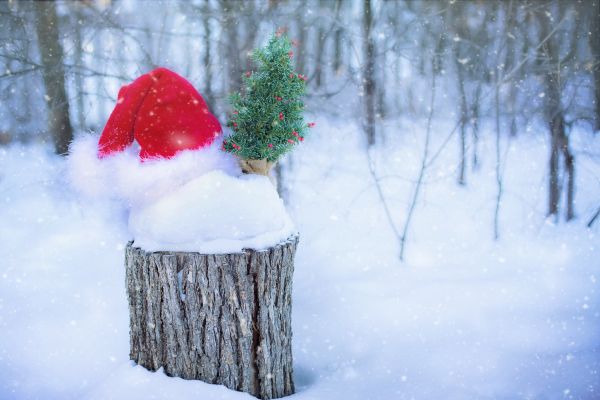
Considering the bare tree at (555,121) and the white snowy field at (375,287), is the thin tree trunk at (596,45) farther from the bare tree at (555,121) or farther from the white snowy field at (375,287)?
the white snowy field at (375,287)

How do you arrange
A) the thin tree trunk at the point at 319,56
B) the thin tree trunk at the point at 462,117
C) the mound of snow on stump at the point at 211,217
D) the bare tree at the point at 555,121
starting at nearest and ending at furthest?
1. the mound of snow on stump at the point at 211,217
2. the bare tree at the point at 555,121
3. the thin tree trunk at the point at 462,117
4. the thin tree trunk at the point at 319,56

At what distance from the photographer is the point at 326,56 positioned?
5.72m

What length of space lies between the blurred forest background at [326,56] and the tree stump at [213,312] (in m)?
2.53

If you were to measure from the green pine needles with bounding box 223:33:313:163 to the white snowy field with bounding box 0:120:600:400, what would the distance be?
107cm

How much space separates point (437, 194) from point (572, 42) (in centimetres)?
213

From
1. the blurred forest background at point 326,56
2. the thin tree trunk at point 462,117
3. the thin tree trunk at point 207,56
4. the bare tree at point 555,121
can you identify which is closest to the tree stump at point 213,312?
the blurred forest background at point 326,56

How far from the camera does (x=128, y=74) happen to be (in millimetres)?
4945

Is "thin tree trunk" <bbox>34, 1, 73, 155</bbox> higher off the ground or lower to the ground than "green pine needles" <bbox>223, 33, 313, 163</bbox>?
higher

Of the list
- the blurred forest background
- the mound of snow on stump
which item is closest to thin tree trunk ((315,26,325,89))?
the blurred forest background

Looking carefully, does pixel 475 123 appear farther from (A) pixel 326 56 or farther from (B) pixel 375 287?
(B) pixel 375 287

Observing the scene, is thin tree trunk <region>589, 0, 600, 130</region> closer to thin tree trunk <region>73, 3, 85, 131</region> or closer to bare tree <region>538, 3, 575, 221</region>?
bare tree <region>538, 3, 575, 221</region>

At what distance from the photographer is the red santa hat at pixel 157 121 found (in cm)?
227

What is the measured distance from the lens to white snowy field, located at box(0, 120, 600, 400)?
2717 millimetres

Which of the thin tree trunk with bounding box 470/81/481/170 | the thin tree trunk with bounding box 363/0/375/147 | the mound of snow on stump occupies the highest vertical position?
the thin tree trunk with bounding box 363/0/375/147
